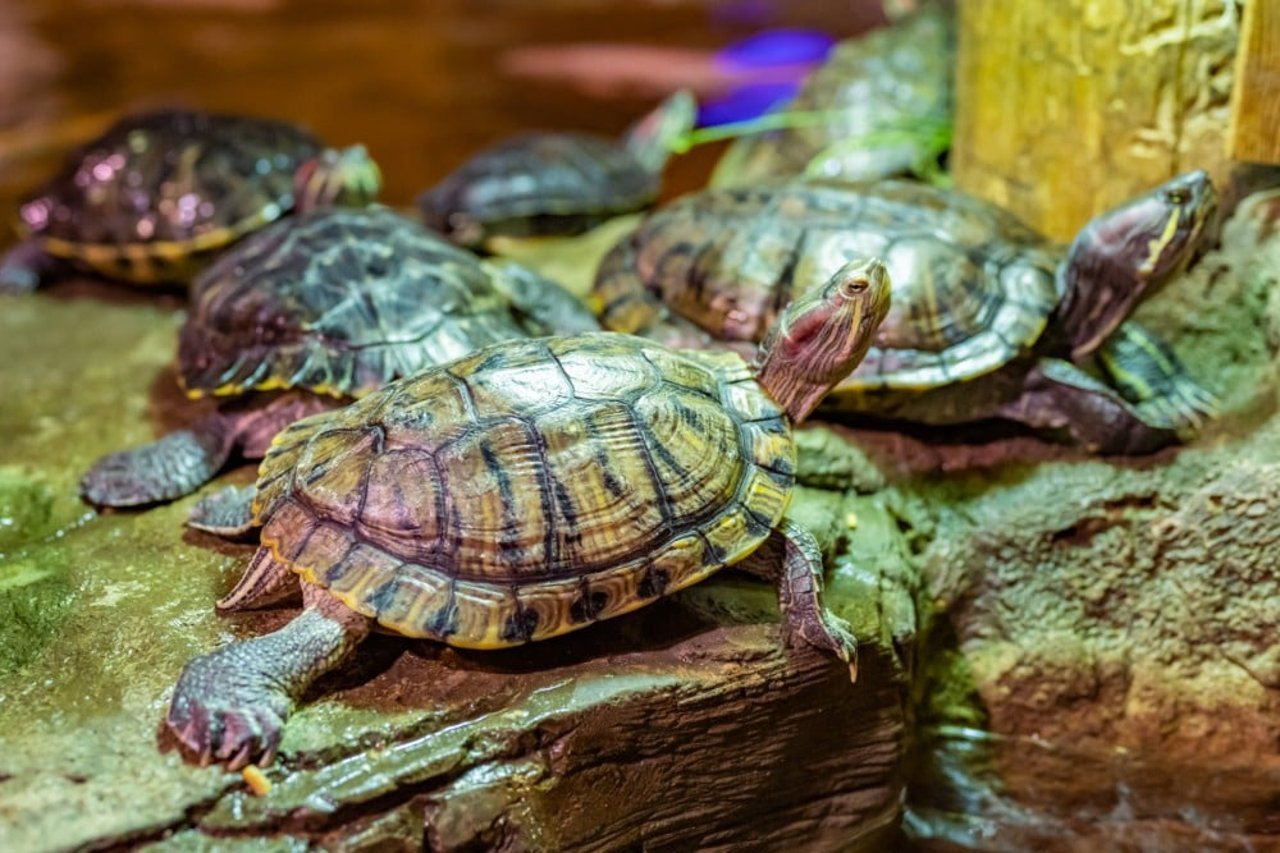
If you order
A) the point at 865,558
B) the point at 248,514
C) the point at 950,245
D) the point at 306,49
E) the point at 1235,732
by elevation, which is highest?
the point at 306,49

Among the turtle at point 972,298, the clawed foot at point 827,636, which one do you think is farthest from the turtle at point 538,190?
the clawed foot at point 827,636

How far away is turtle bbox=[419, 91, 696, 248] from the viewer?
5.97 metres

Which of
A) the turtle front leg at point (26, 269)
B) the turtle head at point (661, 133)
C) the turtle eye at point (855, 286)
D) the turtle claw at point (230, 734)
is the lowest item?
the turtle claw at point (230, 734)

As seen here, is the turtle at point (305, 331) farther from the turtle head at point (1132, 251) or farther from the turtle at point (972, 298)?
the turtle head at point (1132, 251)

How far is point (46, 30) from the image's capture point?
9555mm

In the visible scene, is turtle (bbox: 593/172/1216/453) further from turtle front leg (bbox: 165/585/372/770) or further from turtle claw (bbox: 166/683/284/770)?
turtle claw (bbox: 166/683/284/770)

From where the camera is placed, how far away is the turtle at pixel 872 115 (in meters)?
5.69

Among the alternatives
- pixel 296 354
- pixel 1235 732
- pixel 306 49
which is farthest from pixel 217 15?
pixel 1235 732

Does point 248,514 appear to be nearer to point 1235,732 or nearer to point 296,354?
point 296,354

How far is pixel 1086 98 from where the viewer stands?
420cm

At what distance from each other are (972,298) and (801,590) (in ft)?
4.87

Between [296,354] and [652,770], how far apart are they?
77.1 inches

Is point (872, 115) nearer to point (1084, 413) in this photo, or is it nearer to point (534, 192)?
point (534, 192)

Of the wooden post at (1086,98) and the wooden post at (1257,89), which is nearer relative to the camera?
the wooden post at (1257,89)
